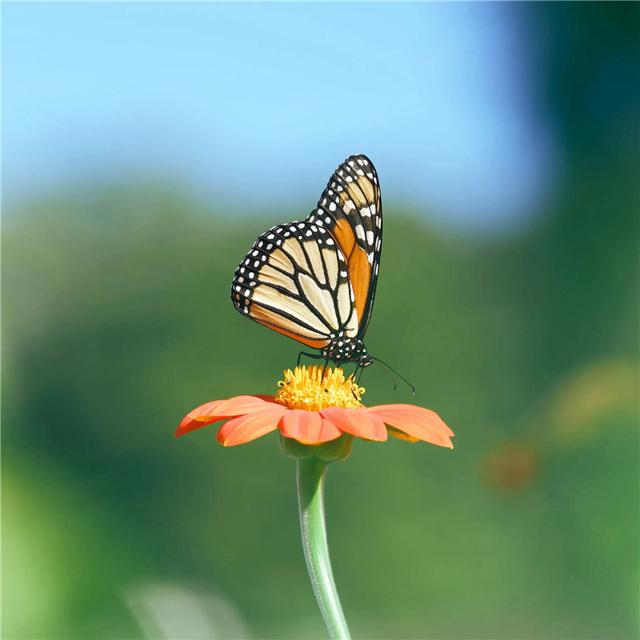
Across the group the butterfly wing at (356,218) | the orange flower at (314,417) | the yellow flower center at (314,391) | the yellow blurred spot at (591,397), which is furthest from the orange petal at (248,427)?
the yellow blurred spot at (591,397)

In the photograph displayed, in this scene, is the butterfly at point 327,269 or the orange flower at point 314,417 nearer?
the orange flower at point 314,417

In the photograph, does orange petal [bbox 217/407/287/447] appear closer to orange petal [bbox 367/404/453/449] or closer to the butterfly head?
orange petal [bbox 367/404/453/449]

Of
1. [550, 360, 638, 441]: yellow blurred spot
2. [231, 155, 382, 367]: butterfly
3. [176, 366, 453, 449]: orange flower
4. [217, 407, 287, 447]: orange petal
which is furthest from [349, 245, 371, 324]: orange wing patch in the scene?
[550, 360, 638, 441]: yellow blurred spot

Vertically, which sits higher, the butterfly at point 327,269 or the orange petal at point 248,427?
the butterfly at point 327,269

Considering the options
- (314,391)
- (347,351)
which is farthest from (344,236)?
(314,391)

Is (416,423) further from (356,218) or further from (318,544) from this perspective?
(356,218)

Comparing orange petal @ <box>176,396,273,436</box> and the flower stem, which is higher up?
orange petal @ <box>176,396,273,436</box>

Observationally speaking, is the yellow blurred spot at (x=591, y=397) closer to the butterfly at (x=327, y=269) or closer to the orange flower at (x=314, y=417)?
the butterfly at (x=327, y=269)

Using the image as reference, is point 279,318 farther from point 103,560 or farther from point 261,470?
point 103,560
